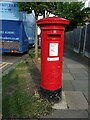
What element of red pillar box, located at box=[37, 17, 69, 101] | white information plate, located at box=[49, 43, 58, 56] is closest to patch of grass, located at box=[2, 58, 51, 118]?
red pillar box, located at box=[37, 17, 69, 101]

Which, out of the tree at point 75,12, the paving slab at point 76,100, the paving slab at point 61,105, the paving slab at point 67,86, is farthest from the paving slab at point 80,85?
the tree at point 75,12

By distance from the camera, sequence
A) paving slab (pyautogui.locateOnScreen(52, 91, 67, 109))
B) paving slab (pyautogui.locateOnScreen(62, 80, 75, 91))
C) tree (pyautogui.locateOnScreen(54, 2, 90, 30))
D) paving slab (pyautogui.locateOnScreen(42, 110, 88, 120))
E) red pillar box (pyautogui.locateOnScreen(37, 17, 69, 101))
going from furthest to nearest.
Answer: tree (pyautogui.locateOnScreen(54, 2, 90, 30)) → paving slab (pyautogui.locateOnScreen(62, 80, 75, 91)) → red pillar box (pyautogui.locateOnScreen(37, 17, 69, 101)) → paving slab (pyautogui.locateOnScreen(52, 91, 67, 109)) → paving slab (pyautogui.locateOnScreen(42, 110, 88, 120))

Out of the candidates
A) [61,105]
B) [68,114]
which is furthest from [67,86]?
[68,114]

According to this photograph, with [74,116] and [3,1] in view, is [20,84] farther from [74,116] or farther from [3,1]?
[3,1]

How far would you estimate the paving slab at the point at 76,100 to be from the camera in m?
5.32

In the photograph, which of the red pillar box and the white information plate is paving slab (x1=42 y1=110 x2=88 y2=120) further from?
the white information plate

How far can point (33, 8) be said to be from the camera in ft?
39.3

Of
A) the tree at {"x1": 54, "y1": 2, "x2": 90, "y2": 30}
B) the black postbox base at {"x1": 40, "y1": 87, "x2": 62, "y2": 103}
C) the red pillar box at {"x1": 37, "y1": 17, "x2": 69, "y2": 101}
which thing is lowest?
the black postbox base at {"x1": 40, "y1": 87, "x2": 62, "y2": 103}

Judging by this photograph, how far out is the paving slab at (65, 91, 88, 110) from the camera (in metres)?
5.32

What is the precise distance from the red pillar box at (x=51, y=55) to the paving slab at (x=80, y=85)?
1.33 metres

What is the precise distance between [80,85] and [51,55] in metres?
2.19

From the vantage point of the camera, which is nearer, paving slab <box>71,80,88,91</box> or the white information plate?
the white information plate

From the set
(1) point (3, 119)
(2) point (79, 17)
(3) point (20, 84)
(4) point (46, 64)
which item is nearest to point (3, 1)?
(3) point (20, 84)

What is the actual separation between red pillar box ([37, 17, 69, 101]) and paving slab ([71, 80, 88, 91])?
133cm
